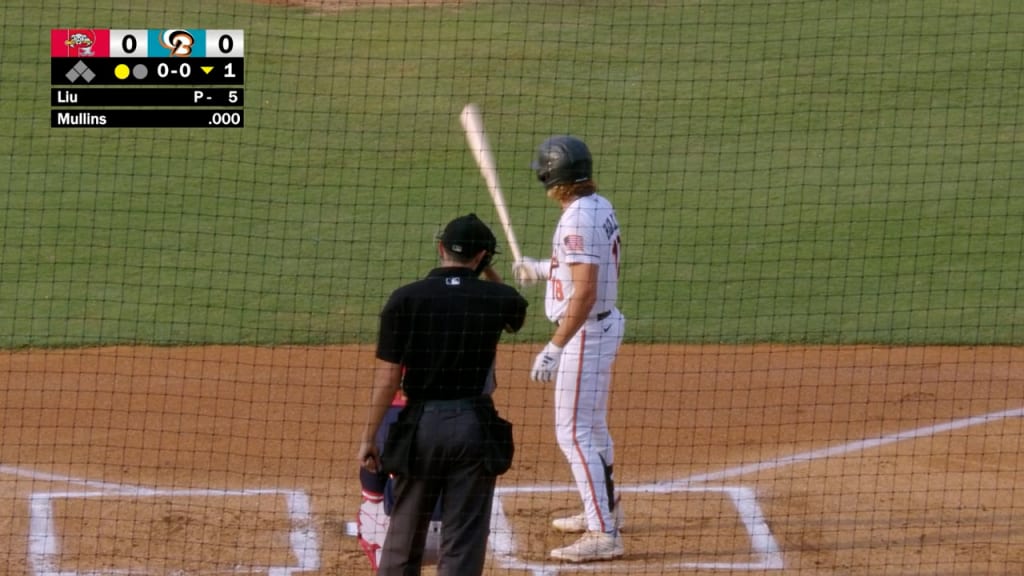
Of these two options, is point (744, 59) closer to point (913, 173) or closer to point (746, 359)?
point (913, 173)

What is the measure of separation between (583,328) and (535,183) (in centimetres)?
629

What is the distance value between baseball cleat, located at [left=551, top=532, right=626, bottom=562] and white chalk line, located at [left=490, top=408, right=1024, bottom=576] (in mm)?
42

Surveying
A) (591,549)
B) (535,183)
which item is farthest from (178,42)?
(591,549)

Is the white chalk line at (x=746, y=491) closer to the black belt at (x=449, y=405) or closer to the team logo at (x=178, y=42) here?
the black belt at (x=449, y=405)

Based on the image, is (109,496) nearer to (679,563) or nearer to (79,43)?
(679,563)

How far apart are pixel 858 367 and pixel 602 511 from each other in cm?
335

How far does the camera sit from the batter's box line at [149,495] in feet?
22.1

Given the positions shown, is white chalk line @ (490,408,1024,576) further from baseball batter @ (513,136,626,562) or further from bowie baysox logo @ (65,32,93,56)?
bowie baysox logo @ (65,32,93,56)

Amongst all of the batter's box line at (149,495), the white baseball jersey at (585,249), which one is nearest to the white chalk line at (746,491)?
the batter's box line at (149,495)

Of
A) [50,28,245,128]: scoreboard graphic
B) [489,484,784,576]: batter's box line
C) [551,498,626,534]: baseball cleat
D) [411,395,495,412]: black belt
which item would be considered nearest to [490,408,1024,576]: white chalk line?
[489,484,784,576]: batter's box line

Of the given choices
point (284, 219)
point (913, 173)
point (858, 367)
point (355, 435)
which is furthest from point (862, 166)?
point (355, 435)

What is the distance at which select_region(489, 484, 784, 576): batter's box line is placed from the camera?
684 cm

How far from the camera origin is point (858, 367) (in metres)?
9.63

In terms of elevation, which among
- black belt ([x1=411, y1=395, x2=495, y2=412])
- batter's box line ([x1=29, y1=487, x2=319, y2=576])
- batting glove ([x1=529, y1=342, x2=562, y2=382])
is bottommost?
batter's box line ([x1=29, y1=487, x2=319, y2=576])
